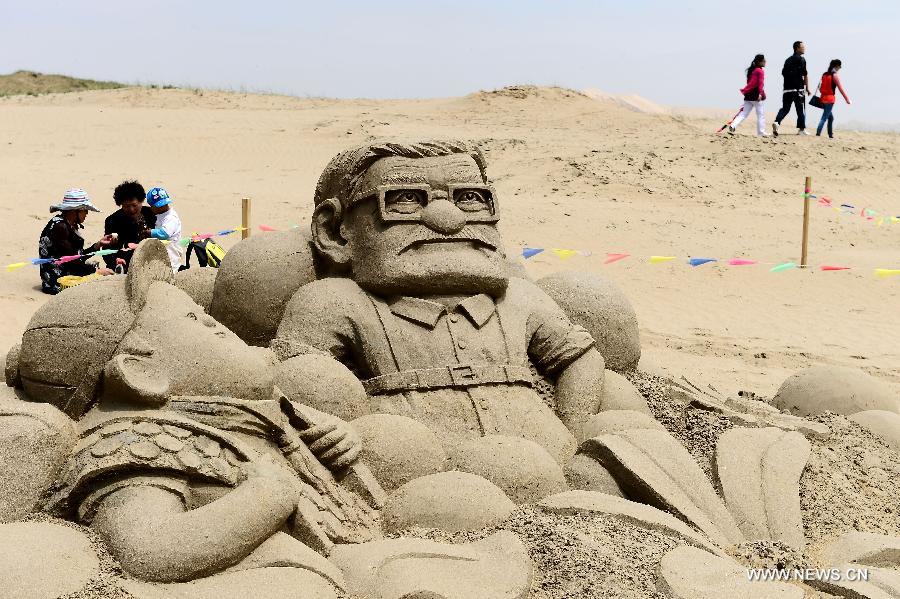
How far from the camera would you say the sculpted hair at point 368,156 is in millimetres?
4981

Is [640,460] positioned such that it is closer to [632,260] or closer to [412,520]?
[412,520]

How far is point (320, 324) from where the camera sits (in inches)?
185

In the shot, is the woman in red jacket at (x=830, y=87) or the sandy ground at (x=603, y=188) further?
the woman in red jacket at (x=830, y=87)

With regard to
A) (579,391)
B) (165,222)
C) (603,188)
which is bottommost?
(603,188)

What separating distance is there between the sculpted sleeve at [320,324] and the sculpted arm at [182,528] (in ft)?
4.22

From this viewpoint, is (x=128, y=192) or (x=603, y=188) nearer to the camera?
(x=128, y=192)

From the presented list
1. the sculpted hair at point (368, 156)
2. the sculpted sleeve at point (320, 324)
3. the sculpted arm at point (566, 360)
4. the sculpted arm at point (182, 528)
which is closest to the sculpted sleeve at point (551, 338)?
the sculpted arm at point (566, 360)

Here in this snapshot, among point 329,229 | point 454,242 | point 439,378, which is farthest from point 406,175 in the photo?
point 439,378

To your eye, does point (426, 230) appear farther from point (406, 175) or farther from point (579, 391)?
point (579, 391)

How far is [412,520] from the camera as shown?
12.5 feet

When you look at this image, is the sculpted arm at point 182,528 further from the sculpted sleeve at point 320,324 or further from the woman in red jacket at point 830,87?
the woman in red jacket at point 830,87

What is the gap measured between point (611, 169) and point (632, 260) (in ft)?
14.1

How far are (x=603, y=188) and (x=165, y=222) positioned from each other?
10044 mm

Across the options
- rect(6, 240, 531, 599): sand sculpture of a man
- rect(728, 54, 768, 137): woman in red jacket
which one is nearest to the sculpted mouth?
rect(6, 240, 531, 599): sand sculpture of a man
